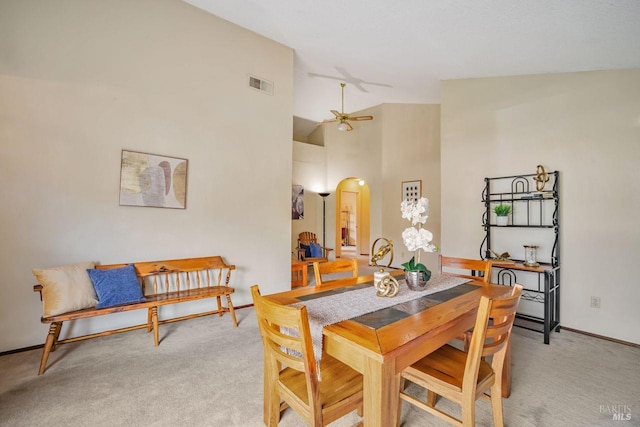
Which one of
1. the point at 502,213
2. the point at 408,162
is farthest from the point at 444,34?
the point at 408,162

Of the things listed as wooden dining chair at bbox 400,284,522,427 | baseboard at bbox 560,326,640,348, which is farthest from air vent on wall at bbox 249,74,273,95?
baseboard at bbox 560,326,640,348

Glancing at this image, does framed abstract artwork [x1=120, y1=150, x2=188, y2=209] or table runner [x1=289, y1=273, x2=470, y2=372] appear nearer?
table runner [x1=289, y1=273, x2=470, y2=372]

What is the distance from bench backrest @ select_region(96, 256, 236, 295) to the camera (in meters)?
3.05

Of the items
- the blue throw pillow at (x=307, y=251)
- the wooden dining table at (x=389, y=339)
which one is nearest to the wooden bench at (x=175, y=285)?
the wooden dining table at (x=389, y=339)

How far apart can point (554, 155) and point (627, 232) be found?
3.33 ft

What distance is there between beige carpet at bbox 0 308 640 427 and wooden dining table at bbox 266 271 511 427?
724 millimetres

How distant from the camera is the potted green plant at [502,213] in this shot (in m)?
3.40

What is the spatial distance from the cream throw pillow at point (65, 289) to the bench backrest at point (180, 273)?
257mm

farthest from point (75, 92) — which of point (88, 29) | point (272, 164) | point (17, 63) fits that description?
point (272, 164)

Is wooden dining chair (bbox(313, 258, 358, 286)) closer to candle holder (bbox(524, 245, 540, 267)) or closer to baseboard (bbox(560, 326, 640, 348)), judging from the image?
candle holder (bbox(524, 245, 540, 267))

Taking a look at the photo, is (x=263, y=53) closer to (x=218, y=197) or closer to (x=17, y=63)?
(x=218, y=197)

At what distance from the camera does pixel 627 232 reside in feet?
9.21

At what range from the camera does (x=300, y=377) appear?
1436 millimetres

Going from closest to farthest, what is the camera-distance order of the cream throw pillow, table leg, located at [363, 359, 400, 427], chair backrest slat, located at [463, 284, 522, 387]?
table leg, located at [363, 359, 400, 427] < chair backrest slat, located at [463, 284, 522, 387] < the cream throw pillow
